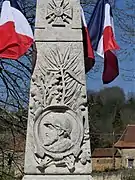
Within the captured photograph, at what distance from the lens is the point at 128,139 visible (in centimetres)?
5569

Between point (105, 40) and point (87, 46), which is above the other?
point (105, 40)

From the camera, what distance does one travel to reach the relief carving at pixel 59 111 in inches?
272

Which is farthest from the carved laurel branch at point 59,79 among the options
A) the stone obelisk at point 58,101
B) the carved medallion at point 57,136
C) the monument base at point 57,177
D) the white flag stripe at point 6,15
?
the monument base at point 57,177

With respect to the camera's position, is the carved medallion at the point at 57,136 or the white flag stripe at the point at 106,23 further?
the white flag stripe at the point at 106,23

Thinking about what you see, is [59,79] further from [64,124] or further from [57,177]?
[57,177]

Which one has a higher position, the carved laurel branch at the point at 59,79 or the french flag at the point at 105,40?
the french flag at the point at 105,40

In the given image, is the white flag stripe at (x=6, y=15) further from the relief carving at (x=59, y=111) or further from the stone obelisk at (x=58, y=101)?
the relief carving at (x=59, y=111)

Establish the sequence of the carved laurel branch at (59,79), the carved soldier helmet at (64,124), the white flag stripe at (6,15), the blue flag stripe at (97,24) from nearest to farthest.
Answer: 1. the carved soldier helmet at (64,124)
2. the carved laurel branch at (59,79)
3. the white flag stripe at (6,15)
4. the blue flag stripe at (97,24)

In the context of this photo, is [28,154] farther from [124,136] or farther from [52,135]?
[124,136]

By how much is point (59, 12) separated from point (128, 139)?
4911 centimetres

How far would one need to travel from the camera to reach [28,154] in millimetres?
6914

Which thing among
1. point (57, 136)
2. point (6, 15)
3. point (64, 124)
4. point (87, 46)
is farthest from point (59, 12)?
point (57, 136)

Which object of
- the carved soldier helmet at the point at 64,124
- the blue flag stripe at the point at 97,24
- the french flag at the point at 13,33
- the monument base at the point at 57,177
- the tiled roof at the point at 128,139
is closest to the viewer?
the monument base at the point at 57,177

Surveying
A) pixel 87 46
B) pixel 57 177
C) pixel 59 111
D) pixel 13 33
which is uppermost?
pixel 13 33
